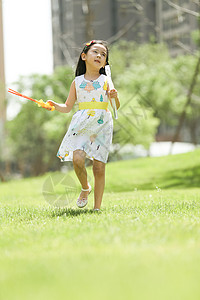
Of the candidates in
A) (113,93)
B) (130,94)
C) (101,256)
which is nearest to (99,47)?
(113,93)

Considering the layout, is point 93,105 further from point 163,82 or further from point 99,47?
Answer: point 163,82

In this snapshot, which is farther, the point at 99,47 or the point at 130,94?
the point at 130,94

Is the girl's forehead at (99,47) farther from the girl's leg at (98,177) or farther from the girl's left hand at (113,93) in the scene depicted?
the girl's leg at (98,177)

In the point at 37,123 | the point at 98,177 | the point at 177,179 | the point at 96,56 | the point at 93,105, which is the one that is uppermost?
the point at 96,56

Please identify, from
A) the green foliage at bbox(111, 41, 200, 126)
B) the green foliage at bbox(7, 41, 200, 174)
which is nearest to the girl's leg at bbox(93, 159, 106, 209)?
the green foliage at bbox(7, 41, 200, 174)

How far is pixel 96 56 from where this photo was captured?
5742 millimetres

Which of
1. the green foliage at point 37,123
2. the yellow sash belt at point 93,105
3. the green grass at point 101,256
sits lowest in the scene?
the green foliage at point 37,123

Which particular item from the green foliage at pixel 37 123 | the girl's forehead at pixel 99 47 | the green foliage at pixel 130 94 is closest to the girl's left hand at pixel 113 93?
the girl's forehead at pixel 99 47

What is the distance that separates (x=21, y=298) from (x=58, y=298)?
17 cm

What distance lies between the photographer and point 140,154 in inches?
1646

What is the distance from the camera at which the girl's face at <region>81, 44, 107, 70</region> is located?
574cm

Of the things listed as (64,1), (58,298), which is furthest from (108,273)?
(64,1)

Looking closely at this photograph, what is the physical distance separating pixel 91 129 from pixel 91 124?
55mm

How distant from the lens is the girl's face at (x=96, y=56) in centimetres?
574
